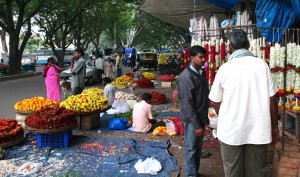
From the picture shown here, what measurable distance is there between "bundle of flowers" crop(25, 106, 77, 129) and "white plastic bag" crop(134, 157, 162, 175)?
1964mm

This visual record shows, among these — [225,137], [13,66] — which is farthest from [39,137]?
[13,66]

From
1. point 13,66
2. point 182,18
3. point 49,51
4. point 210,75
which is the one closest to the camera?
point 210,75

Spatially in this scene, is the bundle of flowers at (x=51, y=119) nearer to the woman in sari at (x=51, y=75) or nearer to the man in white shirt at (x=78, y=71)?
the man in white shirt at (x=78, y=71)

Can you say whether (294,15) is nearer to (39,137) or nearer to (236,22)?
(236,22)

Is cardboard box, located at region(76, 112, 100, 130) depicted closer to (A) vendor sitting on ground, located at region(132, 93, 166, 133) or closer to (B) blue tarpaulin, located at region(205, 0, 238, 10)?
(A) vendor sitting on ground, located at region(132, 93, 166, 133)

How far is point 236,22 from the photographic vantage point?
9336 millimetres

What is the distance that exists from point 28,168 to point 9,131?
5.11ft

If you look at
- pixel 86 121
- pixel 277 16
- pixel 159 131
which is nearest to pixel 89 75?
pixel 86 121

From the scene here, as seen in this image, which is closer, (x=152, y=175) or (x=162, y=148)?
(x=152, y=175)

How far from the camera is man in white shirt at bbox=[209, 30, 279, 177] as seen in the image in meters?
3.26

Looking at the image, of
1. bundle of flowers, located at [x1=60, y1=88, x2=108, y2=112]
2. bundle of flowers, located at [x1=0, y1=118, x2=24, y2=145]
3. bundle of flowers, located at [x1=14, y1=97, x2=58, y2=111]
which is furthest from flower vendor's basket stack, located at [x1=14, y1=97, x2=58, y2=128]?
bundle of flowers, located at [x1=0, y1=118, x2=24, y2=145]

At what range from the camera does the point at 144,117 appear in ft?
26.6

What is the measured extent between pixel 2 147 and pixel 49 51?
3338cm

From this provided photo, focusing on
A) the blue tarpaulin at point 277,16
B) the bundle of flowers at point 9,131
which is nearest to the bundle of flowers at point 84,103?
the bundle of flowers at point 9,131
